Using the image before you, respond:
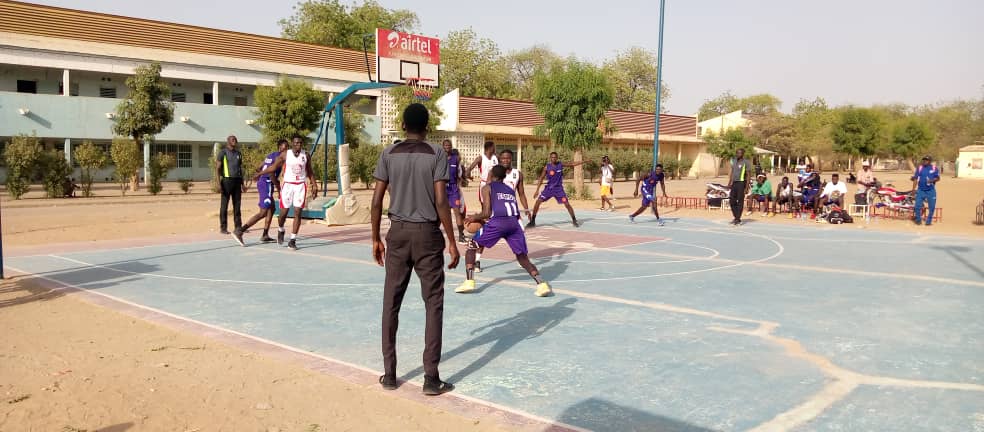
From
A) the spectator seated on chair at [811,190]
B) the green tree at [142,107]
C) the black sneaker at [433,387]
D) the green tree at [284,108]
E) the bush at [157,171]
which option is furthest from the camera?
the green tree at [284,108]

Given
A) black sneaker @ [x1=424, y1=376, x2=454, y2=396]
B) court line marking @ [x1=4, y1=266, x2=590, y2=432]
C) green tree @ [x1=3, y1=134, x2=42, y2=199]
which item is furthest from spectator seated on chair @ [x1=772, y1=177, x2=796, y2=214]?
green tree @ [x1=3, y1=134, x2=42, y2=199]

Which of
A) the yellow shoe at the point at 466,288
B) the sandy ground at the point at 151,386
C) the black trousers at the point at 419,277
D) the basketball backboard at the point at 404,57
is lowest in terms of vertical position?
the sandy ground at the point at 151,386

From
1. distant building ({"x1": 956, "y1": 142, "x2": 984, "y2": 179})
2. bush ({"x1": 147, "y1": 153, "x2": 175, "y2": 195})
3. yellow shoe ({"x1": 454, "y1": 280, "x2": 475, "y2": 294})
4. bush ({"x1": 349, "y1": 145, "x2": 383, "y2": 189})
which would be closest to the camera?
yellow shoe ({"x1": 454, "y1": 280, "x2": 475, "y2": 294})

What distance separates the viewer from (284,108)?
3528 cm

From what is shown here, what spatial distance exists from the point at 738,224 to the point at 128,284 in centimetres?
1454

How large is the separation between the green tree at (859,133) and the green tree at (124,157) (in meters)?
66.2

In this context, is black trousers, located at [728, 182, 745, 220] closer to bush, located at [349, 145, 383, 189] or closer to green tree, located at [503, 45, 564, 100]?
bush, located at [349, 145, 383, 189]

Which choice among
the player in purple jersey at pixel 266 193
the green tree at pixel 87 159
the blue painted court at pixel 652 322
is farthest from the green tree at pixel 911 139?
the player in purple jersey at pixel 266 193

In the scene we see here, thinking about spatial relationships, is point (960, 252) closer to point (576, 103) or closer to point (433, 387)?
point (433, 387)

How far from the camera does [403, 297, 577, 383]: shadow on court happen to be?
571cm

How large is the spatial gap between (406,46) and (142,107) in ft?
48.0

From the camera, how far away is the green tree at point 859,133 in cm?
7106

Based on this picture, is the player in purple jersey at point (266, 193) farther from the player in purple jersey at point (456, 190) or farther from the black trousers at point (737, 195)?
the black trousers at point (737, 195)

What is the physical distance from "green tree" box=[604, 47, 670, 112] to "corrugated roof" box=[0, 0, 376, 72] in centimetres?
4549
